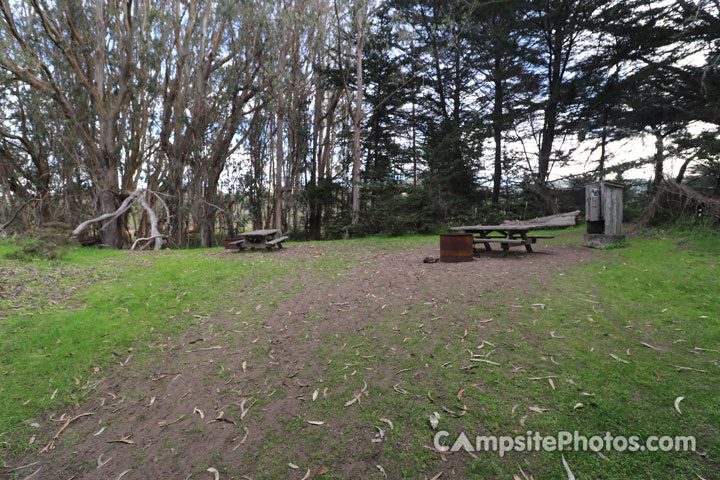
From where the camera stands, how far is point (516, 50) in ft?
46.9

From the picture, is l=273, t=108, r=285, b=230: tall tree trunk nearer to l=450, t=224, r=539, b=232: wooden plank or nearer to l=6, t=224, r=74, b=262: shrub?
l=6, t=224, r=74, b=262: shrub

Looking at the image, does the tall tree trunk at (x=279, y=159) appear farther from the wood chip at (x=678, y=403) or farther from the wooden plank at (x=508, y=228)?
the wood chip at (x=678, y=403)

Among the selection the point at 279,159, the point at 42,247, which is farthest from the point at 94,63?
the point at 42,247

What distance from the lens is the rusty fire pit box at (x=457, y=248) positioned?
599 centimetres

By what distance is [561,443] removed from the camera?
5.55 ft

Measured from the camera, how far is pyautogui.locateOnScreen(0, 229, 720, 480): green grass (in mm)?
1704

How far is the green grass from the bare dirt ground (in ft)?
0.14

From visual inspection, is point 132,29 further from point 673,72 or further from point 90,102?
point 673,72

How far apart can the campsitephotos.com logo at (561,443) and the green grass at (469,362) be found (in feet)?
0.12

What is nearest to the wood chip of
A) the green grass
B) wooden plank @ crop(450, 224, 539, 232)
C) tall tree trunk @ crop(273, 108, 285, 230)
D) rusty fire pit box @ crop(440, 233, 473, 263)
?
the green grass

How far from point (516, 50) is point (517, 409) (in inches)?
670

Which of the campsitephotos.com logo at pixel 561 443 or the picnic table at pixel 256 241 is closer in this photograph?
the campsitephotos.com logo at pixel 561 443

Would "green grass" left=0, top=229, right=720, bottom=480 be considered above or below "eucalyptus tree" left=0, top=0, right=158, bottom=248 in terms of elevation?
below

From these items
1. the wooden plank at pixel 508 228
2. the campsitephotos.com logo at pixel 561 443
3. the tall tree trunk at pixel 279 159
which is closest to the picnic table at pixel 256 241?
the wooden plank at pixel 508 228
